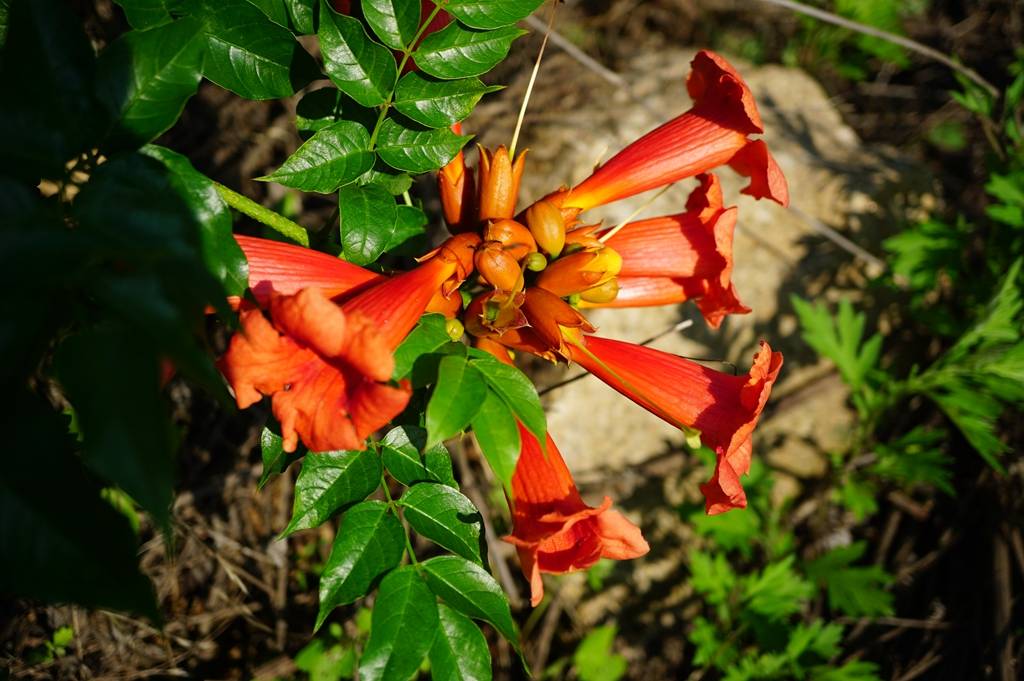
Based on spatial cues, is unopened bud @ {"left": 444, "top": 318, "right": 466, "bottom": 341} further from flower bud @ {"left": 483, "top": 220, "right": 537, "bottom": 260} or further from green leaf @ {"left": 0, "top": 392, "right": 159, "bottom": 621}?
green leaf @ {"left": 0, "top": 392, "right": 159, "bottom": 621}

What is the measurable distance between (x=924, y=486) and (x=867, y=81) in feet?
10.5

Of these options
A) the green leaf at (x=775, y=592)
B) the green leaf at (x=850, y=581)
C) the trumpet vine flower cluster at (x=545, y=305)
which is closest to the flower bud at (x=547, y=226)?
the trumpet vine flower cluster at (x=545, y=305)

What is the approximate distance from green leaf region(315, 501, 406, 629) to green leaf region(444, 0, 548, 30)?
1.14m

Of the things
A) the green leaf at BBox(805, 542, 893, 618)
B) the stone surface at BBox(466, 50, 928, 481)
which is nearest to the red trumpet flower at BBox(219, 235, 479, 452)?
the stone surface at BBox(466, 50, 928, 481)

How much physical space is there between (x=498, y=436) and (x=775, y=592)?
7.89 ft

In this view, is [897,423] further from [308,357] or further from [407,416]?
[308,357]

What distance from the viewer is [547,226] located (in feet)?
5.99

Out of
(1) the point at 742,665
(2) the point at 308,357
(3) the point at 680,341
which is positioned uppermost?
(2) the point at 308,357

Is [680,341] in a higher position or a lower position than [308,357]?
lower

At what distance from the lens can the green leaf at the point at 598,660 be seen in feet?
11.0

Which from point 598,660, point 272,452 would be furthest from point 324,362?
point 598,660

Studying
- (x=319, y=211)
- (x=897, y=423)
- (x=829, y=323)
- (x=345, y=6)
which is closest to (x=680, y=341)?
(x=829, y=323)

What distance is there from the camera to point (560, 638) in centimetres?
364

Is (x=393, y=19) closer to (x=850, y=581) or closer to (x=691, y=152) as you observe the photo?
(x=691, y=152)
